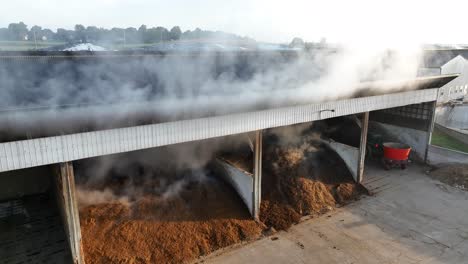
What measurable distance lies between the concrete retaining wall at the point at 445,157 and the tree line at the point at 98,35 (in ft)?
30.3

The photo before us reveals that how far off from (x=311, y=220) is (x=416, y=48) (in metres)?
8.27

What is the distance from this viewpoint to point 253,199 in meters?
8.30

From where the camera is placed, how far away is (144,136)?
6160mm

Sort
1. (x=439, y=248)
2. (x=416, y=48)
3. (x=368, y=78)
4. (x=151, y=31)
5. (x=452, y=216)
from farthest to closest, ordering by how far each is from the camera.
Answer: (x=151, y=31)
(x=416, y=48)
(x=368, y=78)
(x=452, y=216)
(x=439, y=248)

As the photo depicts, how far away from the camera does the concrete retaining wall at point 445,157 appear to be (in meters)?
13.1

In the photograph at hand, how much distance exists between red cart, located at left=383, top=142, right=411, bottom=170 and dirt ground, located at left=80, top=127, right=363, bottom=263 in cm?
252

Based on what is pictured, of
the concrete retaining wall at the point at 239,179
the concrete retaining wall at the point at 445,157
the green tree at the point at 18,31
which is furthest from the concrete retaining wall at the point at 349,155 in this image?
the green tree at the point at 18,31

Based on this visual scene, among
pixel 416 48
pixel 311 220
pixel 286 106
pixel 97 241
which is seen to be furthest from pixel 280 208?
pixel 416 48

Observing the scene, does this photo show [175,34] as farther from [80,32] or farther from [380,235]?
[380,235]

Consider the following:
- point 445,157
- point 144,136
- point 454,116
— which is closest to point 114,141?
point 144,136

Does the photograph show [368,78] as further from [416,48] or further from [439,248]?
[439,248]

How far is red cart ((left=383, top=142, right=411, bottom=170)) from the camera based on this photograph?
1186cm

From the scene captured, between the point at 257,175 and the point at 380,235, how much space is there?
10.6 ft

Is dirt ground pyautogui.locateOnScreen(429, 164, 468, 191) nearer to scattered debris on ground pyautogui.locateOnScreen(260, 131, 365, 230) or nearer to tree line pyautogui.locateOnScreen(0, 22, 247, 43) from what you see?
scattered debris on ground pyautogui.locateOnScreen(260, 131, 365, 230)
